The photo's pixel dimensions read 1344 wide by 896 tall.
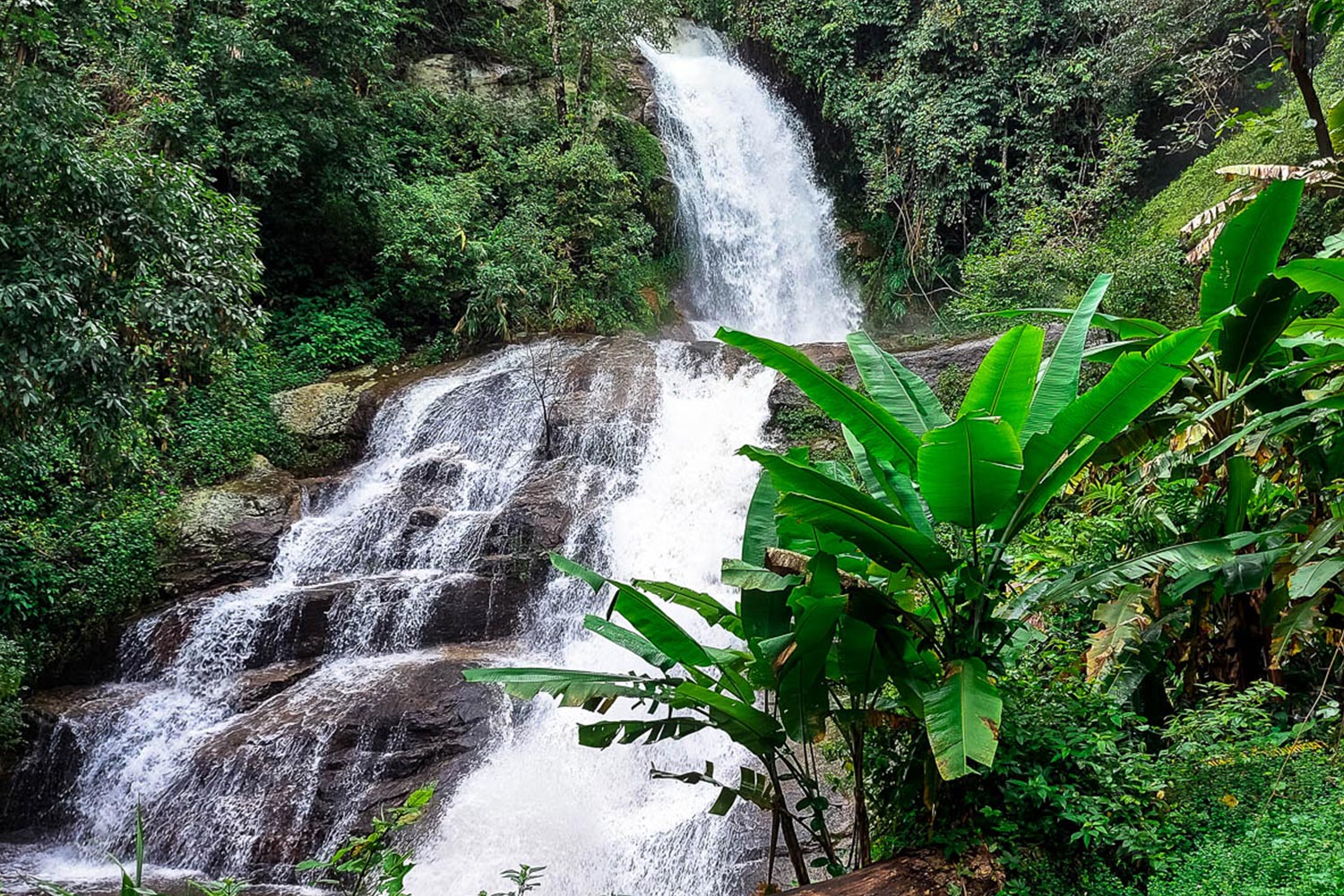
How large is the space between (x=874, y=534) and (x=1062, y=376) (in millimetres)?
997

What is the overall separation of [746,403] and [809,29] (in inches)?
459

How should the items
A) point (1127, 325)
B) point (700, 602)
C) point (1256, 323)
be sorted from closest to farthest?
1. point (700, 602)
2. point (1256, 323)
3. point (1127, 325)

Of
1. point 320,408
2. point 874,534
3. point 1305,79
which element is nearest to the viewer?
point 874,534

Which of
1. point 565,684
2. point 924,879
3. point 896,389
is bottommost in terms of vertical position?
point 924,879

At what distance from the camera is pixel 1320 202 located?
9.70m

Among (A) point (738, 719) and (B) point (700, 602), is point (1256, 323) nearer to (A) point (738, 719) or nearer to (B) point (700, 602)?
(B) point (700, 602)

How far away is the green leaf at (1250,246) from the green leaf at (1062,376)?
87cm

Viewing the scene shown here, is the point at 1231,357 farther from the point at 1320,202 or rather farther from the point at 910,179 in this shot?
the point at 910,179

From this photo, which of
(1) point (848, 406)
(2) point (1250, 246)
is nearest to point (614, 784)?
(1) point (848, 406)

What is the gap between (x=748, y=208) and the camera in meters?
18.4

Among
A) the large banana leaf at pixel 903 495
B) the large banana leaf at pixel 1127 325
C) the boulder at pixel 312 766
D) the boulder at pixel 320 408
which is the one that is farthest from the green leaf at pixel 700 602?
the boulder at pixel 320 408

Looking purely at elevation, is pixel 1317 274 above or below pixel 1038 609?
above

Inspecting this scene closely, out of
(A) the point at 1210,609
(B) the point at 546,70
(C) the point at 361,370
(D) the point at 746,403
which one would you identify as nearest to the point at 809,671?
(A) the point at 1210,609

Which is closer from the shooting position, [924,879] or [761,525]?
[924,879]
